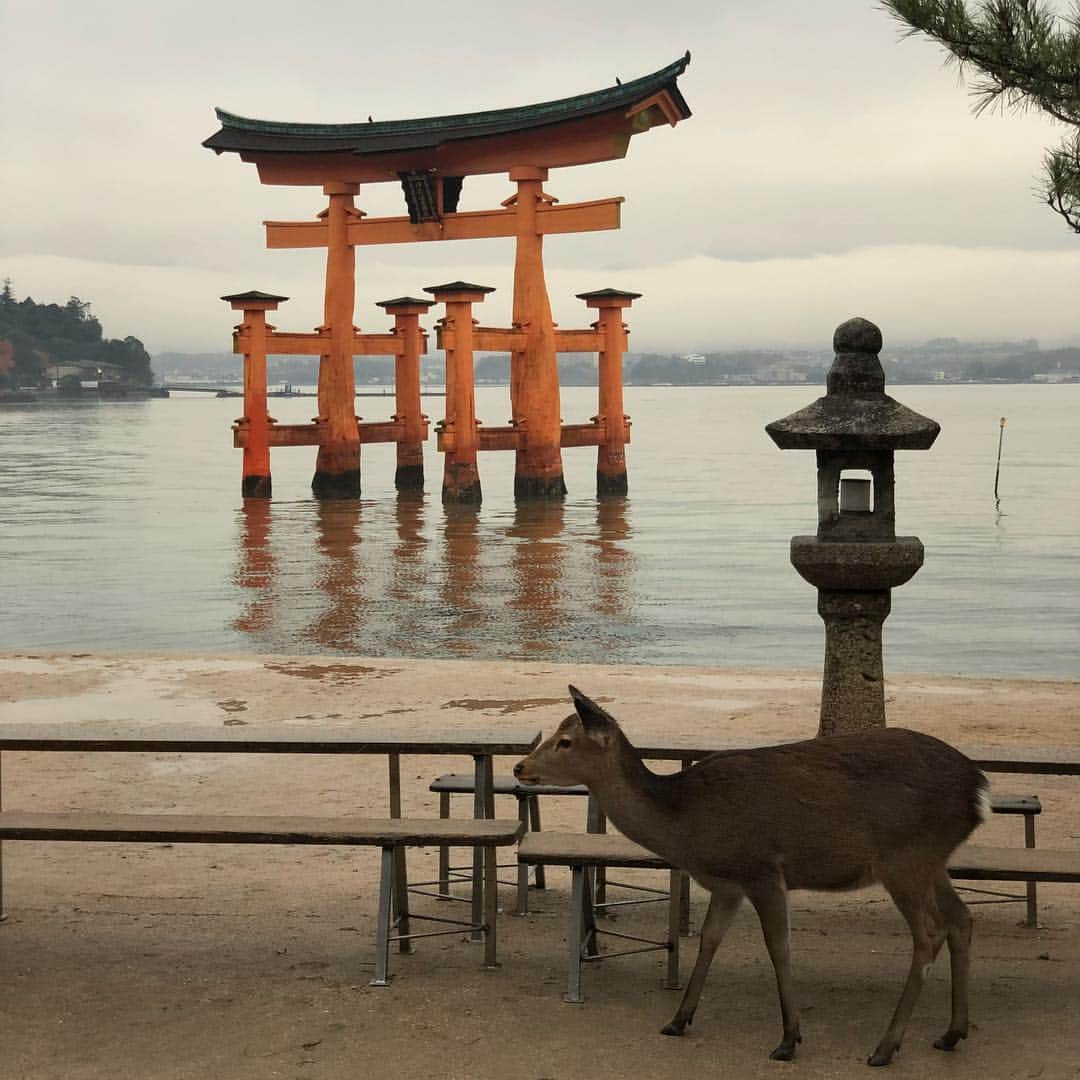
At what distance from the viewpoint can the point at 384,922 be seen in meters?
4.60

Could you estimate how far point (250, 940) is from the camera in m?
5.10

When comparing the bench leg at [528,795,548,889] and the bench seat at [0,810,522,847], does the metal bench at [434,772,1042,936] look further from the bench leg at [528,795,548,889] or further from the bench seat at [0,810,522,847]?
the bench seat at [0,810,522,847]

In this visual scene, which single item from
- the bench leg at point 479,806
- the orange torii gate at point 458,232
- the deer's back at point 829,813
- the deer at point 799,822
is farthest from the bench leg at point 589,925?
the orange torii gate at point 458,232

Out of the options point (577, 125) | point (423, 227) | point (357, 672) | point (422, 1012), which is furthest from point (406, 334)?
point (422, 1012)

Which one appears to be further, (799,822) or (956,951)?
(956,951)

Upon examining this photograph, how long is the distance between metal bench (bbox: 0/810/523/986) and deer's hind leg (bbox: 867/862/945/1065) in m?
1.10

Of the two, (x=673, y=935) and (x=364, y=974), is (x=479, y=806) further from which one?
(x=673, y=935)

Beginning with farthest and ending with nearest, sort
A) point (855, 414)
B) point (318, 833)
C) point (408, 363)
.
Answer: point (408, 363)
point (855, 414)
point (318, 833)

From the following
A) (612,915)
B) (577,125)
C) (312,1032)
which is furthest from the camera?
(577,125)

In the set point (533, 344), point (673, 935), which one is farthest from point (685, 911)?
point (533, 344)

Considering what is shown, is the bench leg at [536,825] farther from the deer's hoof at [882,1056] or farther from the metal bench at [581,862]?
the deer's hoof at [882,1056]

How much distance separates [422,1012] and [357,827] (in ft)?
1.92

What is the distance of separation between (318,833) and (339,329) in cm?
2898

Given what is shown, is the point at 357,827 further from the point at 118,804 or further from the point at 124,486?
the point at 124,486
